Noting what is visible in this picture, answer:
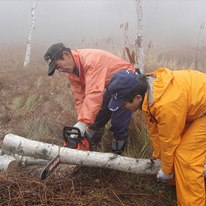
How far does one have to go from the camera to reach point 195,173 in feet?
4.65

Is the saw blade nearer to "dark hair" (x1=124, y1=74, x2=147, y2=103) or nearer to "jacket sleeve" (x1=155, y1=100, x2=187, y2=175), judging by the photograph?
"dark hair" (x1=124, y1=74, x2=147, y2=103)

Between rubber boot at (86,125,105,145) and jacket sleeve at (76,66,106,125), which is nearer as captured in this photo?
jacket sleeve at (76,66,106,125)

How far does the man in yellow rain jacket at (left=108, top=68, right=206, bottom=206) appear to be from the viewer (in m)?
1.38

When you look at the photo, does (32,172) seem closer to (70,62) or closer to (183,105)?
(70,62)

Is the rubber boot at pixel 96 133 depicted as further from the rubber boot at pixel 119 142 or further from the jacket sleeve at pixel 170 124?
the jacket sleeve at pixel 170 124

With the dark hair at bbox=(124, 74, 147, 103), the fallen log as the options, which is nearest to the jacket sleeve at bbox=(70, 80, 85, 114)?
the fallen log

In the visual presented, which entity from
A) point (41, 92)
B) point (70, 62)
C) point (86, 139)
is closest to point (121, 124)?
point (86, 139)

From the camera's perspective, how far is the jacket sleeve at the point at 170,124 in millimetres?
1356

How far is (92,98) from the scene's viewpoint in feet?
6.20

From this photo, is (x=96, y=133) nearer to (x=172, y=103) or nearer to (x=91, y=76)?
(x=91, y=76)

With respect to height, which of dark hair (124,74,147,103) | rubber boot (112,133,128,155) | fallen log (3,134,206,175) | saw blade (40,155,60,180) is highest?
dark hair (124,74,147,103)

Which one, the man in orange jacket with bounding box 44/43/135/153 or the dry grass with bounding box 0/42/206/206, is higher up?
the man in orange jacket with bounding box 44/43/135/153

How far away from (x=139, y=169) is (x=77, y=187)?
27.8 inches

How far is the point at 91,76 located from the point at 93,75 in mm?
27
